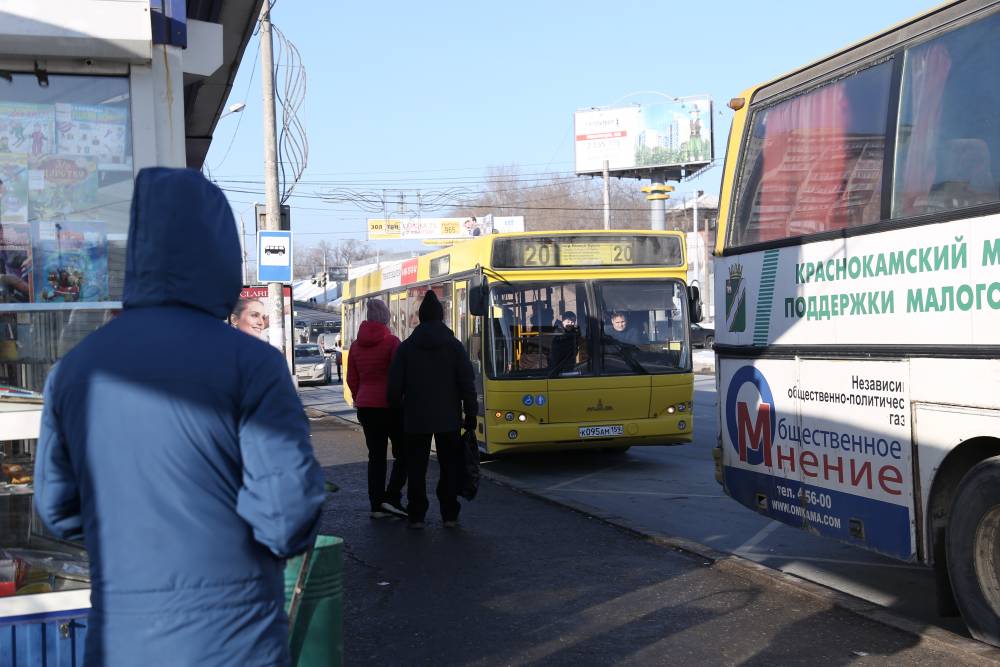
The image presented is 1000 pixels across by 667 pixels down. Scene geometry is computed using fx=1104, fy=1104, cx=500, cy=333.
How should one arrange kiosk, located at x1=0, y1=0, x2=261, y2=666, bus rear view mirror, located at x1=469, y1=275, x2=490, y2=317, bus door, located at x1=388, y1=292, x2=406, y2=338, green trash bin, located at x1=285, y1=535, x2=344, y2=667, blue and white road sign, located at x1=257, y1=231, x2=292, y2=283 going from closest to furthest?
green trash bin, located at x1=285, y1=535, x2=344, y2=667 → kiosk, located at x1=0, y1=0, x2=261, y2=666 → bus rear view mirror, located at x1=469, y1=275, x2=490, y2=317 → blue and white road sign, located at x1=257, y1=231, x2=292, y2=283 → bus door, located at x1=388, y1=292, x2=406, y2=338

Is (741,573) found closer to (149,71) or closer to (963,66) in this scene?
(963,66)

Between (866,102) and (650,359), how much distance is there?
273 inches

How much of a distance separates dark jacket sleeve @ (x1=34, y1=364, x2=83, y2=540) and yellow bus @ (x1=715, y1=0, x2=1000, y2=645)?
438cm

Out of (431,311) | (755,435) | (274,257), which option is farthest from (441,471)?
(274,257)

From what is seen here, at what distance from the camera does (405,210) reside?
74.0 meters

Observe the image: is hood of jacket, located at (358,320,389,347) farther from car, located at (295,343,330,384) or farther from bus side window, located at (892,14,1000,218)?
car, located at (295,343,330,384)

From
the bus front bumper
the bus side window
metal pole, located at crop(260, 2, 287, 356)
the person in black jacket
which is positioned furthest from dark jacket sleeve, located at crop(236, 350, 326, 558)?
metal pole, located at crop(260, 2, 287, 356)

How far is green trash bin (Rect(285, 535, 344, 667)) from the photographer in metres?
4.04

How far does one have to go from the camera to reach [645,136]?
2534 inches

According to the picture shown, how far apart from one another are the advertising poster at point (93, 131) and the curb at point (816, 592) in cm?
461

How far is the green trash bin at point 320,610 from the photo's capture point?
13.2 feet

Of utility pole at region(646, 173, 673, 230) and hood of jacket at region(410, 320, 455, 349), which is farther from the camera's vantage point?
utility pole at region(646, 173, 673, 230)

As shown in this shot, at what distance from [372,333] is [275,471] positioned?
7397mm

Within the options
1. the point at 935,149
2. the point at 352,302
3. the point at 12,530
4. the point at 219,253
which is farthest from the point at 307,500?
the point at 352,302
